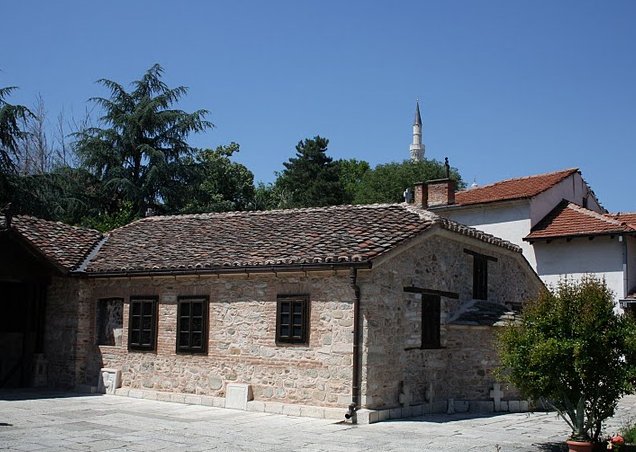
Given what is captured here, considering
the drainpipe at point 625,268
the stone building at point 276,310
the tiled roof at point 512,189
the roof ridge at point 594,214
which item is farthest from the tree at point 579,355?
the tiled roof at point 512,189

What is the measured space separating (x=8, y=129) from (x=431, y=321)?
1891cm

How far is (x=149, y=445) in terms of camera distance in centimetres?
1098

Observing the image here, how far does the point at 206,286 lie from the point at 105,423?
4.12m

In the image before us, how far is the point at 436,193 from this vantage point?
28156mm

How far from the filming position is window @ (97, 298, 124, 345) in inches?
719

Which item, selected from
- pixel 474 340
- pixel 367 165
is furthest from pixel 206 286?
pixel 367 165

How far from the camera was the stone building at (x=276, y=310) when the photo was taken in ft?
46.6

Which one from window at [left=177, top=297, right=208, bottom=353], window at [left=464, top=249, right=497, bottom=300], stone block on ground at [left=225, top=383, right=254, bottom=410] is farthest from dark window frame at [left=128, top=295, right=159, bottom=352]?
window at [left=464, top=249, right=497, bottom=300]

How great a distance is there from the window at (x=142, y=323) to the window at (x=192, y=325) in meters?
0.84

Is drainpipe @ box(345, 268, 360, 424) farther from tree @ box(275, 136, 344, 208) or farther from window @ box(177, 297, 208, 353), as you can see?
tree @ box(275, 136, 344, 208)

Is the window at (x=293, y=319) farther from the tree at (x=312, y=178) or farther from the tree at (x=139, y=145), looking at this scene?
the tree at (x=312, y=178)

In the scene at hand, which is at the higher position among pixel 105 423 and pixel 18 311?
pixel 18 311

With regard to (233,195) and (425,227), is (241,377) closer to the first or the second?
(425,227)

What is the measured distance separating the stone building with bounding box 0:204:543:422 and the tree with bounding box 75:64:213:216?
1374 centimetres
